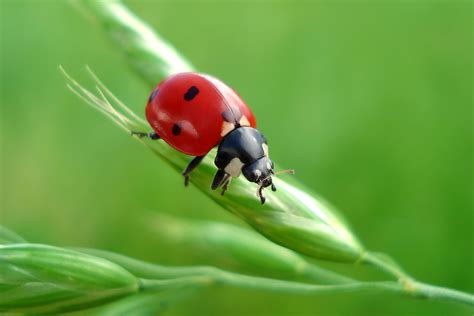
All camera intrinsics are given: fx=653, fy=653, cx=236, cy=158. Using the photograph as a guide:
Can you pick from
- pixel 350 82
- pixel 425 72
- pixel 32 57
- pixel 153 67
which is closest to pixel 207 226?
pixel 153 67

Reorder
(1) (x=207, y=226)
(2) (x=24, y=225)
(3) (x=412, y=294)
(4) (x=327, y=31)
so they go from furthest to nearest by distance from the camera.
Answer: (4) (x=327, y=31)
(2) (x=24, y=225)
(1) (x=207, y=226)
(3) (x=412, y=294)

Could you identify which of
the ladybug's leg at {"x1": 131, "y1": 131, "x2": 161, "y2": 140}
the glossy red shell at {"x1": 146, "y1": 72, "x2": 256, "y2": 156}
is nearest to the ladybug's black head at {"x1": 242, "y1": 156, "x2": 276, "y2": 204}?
the glossy red shell at {"x1": 146, "y1": 72, "x2": 256, "y2": 156}

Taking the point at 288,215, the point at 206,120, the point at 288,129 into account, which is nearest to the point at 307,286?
the point at 288,215

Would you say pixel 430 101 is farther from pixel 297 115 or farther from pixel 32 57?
pixel 32 57

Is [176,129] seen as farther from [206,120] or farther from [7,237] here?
[7,237]

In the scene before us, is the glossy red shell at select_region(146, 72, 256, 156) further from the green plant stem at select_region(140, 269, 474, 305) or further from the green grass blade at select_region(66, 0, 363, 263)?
the green plant stem at select_region(140, 269, 474, 305)

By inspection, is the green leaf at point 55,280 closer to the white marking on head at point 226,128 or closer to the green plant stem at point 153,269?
the green plant stem at point 153,269

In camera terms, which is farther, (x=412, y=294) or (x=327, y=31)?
(x=327, y=31)

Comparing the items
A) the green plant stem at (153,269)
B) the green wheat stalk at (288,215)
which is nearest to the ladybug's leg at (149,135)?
the green wheat stalk at (288,215)
